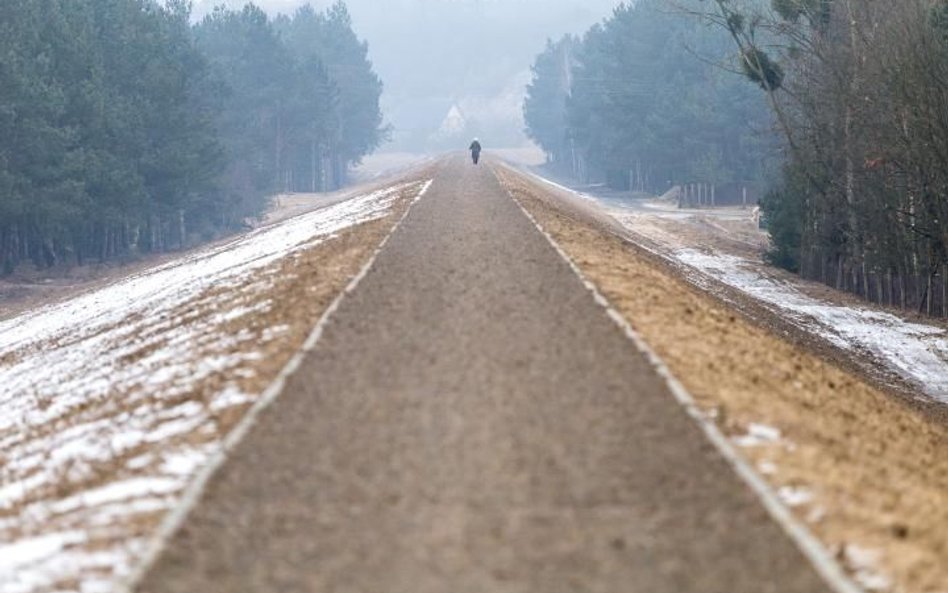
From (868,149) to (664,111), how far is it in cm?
4924

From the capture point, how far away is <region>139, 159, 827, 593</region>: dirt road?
Answer: 7.68 m

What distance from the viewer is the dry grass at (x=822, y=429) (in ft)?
27.2

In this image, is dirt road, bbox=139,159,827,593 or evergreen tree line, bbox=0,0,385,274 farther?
evergreen tree line, bbox=0,0,385,274

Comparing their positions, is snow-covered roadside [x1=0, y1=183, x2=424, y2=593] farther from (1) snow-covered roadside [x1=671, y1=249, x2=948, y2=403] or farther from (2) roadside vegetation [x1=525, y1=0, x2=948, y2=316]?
(2) roadside vegetation [x1=525, y1=0, x2=948, y2=316]

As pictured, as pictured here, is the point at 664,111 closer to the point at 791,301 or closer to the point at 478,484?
the point at 791,301

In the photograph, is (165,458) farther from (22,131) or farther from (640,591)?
(22,131)

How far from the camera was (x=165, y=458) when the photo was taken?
10.5 metres

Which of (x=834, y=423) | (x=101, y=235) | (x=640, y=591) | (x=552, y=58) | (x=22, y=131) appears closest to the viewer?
(x=640, y=591)

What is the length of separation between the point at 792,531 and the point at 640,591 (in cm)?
128

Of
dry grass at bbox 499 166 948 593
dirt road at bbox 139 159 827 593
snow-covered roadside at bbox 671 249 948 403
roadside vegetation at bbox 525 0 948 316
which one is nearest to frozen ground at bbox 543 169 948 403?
snow-covered roadside at bbox 671 249 948 403

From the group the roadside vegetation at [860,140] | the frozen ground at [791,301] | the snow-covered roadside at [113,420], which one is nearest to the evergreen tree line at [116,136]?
the frozen ground at [791,301]

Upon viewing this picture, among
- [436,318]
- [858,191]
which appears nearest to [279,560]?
[436,318]

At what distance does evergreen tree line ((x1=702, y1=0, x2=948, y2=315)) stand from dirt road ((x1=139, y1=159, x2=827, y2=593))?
16.5 metres

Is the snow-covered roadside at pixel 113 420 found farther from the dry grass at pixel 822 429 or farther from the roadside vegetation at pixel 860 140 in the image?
the roadside vegetation at pixel 860 140
